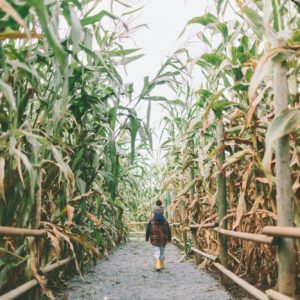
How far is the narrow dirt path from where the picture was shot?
288 centimetres

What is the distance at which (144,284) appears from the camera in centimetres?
355

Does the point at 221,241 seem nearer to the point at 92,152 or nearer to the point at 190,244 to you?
the point at 92,152

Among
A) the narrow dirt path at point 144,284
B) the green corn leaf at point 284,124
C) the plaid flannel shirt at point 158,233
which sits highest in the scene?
the green corn leaf at point 284,124

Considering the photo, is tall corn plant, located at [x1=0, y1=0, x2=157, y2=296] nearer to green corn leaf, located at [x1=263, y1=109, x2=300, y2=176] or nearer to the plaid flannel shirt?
green corn leaf, located at [x1=263, y1=109, x2=300, y2=176]

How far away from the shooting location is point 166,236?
5.24 m

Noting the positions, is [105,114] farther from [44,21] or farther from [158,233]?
[158,233]

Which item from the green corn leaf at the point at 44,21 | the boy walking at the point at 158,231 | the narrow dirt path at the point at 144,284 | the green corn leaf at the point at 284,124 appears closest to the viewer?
the green corn leaf at the point at 44,21

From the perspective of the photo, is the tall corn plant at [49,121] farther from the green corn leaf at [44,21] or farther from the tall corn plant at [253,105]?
the tall corn plant at [253,105]

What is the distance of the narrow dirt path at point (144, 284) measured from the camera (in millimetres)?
2875

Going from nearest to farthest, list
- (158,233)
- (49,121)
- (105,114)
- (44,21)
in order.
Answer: (44,21) → (49,121) → (105,114) → (158,233)

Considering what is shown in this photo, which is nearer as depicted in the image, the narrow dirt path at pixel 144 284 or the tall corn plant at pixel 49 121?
the tall corn plant at pixel 49 121

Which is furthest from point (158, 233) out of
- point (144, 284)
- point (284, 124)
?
point (284, 124)

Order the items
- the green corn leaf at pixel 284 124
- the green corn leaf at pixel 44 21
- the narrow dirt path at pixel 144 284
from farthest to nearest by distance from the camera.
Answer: the narrow dirt path at pixel 144 284
the green corn leaf at pixel 284 124
the green corn leaf at pixel 44 21

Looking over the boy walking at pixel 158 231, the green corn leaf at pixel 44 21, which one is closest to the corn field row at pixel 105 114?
the green corn leaf at pixel 44 21
